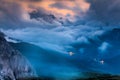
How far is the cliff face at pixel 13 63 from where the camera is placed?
6594 inches

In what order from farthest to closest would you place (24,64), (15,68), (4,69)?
1. (24,64)
2. (15,68)
3. (4,69)

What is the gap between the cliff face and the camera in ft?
550

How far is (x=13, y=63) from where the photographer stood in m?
181

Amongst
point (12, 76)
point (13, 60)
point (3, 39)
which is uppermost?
point (3, 39)

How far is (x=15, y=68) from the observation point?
17775 centimetres

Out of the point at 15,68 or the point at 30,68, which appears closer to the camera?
the point at 15,68

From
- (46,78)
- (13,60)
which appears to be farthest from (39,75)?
(13,60)

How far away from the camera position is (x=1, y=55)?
178 meters

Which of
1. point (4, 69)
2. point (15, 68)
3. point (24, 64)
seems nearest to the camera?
point (4, 69)

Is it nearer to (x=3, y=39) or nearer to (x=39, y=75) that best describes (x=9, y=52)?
(x=3, y=39)

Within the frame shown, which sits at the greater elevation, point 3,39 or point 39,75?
point 3,39

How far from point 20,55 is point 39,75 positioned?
57.3 ft

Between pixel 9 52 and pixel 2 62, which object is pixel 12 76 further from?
pixel 9 52

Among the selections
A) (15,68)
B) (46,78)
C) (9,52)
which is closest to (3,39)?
(9,52)
